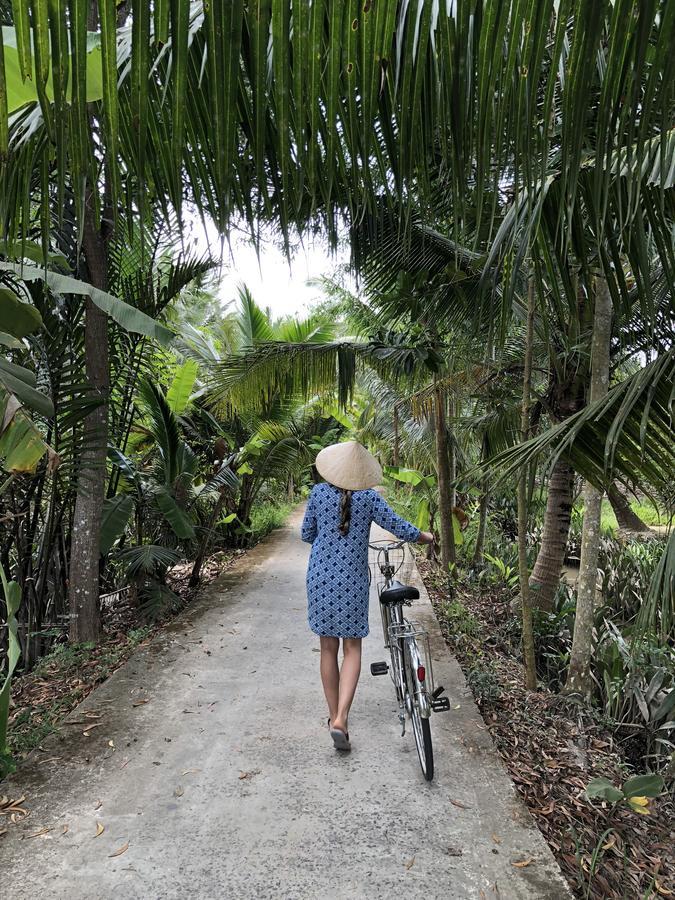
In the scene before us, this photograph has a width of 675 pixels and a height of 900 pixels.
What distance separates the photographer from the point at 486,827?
2.99m

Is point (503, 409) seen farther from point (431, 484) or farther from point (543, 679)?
point (543, 679)

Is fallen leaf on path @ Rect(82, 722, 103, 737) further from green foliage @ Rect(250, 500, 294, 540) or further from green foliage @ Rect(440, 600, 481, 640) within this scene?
green foliage @ Rect(250, 500, 294, 540)

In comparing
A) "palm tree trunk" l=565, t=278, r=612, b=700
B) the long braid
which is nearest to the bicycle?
the long braid

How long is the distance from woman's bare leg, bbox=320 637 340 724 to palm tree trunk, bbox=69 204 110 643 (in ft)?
9.15

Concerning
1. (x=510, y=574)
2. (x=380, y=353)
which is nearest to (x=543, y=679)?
(x=510, y=574)

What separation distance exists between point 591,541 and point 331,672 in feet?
7.86

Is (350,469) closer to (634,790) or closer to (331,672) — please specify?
(331,672)

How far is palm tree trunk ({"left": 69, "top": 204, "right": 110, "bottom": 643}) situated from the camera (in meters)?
5.45

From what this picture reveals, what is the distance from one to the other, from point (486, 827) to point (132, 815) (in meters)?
1.71

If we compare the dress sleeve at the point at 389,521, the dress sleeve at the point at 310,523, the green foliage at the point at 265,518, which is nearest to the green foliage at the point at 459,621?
the dress sleeve at the point at 389,521

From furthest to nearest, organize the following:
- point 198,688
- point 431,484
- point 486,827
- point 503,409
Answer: point 431,484
point 503,409
point 198,688
point 486,827

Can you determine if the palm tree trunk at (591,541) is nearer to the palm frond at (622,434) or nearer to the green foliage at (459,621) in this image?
the green foliage at (459,621)

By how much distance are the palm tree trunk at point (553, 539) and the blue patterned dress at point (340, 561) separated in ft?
12.0

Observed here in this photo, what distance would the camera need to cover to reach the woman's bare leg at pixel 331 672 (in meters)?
3.76
